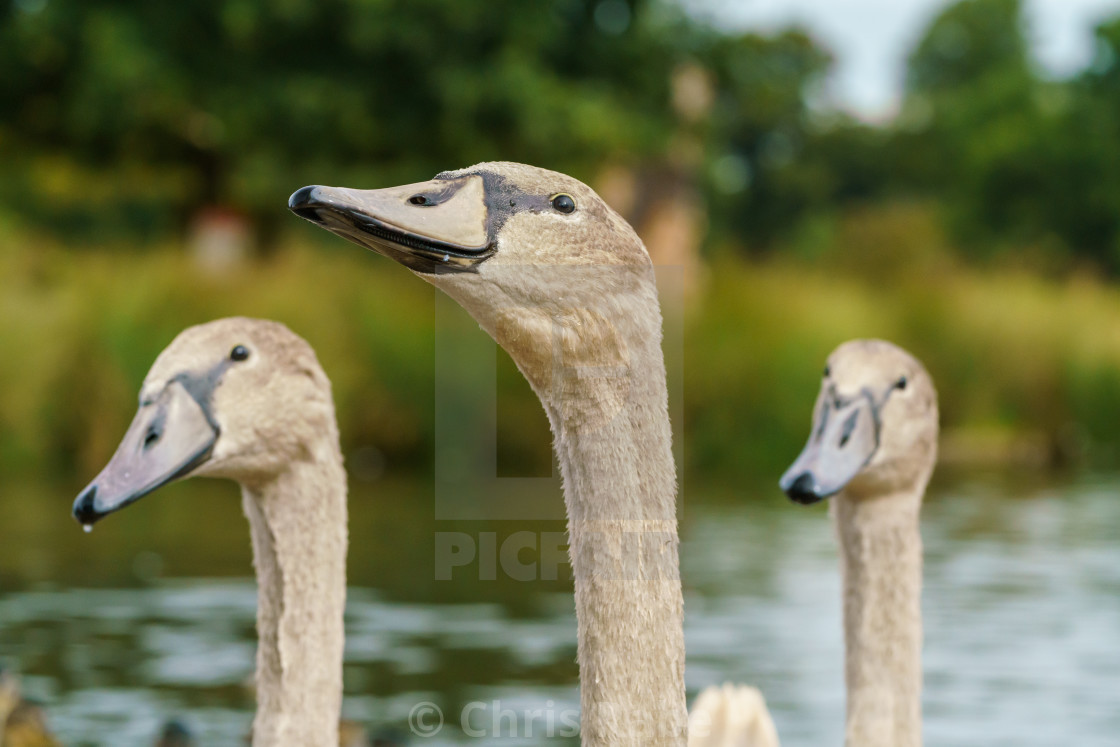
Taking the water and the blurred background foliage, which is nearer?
the water

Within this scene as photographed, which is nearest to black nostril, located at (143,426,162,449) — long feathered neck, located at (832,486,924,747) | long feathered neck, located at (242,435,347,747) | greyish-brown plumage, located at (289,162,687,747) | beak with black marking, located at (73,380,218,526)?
beak with black marking, located at (73,380,218,526)

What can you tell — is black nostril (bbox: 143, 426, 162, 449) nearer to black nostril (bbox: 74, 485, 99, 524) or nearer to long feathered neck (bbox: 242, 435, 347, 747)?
black nostril (bbox: 74, 485, 99, 524)

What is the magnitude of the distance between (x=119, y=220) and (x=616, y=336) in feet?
133

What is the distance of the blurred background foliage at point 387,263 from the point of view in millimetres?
17812

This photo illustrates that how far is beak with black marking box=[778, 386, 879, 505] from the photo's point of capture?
497 centimetres

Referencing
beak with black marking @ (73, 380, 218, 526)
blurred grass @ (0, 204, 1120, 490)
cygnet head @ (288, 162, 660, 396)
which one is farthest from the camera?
blurred grass @ (0, 204, 1120, 490)

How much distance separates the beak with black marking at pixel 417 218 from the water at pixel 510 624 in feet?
18.9

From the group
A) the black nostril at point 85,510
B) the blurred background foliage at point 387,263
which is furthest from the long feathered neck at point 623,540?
the blurred background foliage at point 387,263

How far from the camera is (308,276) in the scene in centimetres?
1927

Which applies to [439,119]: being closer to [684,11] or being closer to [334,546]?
[684,11]

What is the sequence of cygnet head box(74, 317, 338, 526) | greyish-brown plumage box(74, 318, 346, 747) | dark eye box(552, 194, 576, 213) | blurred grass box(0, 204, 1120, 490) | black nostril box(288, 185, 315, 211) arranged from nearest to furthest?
1. black nostril box(288, 185, 315, 211)
2. dark eye box(552, 194, 576, 213)
3. cygnet head box(74, 317, 338, 526)
4. greyish-brown plumage box(74, 318, 346, 747)
5. blurred grass box(0, 204, 1120, 490)

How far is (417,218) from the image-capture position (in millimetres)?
2955

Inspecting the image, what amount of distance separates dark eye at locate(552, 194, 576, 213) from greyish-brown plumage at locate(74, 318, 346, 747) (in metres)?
1.74

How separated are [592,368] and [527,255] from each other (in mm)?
270
